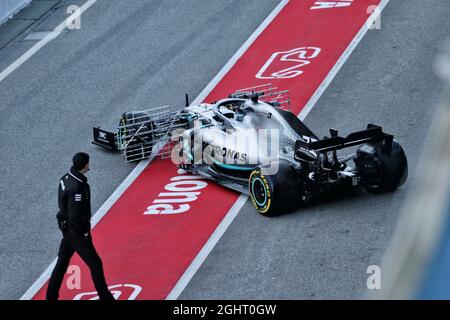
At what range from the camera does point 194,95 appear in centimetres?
1540

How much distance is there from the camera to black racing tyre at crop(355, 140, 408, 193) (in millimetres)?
9805

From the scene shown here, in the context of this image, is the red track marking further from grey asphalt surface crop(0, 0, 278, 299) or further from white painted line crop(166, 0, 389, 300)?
grey asphalt surface crop(0, 0, 278, 299)

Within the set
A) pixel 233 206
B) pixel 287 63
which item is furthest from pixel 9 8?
pixel 233 206

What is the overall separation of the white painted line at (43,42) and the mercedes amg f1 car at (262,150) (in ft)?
17.7

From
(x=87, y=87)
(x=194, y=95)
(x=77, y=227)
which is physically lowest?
(x=194, y=95)

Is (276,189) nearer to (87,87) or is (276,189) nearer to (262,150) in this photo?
(262,150)

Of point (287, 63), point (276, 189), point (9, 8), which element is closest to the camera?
point (276, 189)

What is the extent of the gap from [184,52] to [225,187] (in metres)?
6.71

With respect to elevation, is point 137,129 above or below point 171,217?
above

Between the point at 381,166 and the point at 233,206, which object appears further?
the point at 233,206

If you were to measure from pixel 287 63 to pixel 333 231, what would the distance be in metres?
7.29

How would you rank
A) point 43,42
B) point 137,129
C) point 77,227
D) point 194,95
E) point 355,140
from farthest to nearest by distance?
point 43,42, point 194,95, point 137,129, point 355,140, point 77,227

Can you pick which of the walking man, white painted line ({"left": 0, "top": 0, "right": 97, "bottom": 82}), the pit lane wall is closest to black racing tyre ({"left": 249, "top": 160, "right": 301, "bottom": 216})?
the walking man

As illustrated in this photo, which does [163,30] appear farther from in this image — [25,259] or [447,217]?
[447,217]
